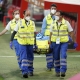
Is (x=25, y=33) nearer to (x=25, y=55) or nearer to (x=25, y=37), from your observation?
(x=25, y=37)

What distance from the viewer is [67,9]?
1627 cm

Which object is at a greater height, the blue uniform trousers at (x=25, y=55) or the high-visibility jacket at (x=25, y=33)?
the high-visibility jacket at (x=25, y=33)

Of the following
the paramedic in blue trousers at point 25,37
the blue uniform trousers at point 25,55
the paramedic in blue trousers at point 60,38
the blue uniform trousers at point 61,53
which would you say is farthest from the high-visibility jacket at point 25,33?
the blue uniform trousers at point 61,53

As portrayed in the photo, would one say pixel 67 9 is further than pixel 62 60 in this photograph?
Yes

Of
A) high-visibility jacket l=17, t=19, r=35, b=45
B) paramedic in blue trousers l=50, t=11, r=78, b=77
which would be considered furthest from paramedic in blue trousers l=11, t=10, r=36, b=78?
paramedic in blue trousers l=50, t=11, r=78, b=77

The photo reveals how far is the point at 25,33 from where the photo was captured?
11547mm

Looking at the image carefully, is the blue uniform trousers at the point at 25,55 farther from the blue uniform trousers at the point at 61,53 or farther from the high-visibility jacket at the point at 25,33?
the blue uniform trousers at the point at 61,53

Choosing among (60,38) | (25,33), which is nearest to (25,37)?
(25,33)

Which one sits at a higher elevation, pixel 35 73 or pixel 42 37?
pixel 42 37

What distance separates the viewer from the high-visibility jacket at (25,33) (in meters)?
11.5

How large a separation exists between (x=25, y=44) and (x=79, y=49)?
5389mm

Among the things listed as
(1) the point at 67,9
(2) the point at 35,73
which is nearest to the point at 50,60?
(2) the point at 35,73

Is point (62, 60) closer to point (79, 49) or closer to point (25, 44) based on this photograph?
point (25, 44)

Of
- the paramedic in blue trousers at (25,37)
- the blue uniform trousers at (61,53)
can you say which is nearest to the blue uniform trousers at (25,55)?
the paramedic in blue trousers at (25,37)
